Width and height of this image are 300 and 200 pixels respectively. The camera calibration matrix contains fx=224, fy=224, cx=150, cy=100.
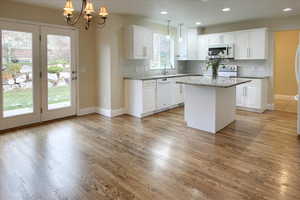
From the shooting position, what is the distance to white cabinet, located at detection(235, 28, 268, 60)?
233 inches

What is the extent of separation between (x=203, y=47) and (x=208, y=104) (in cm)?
344

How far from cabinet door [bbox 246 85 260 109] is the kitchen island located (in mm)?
1555

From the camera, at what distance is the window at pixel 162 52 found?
22.6 ft

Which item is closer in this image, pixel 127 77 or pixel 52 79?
pixel 52 79

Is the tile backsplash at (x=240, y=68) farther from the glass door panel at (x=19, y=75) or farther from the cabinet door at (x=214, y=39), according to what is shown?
the glass door panel at (x=19, y=75)

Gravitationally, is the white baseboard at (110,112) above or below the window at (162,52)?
below

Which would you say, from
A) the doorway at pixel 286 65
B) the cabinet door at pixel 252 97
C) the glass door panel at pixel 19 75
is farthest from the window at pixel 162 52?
the doorway at pixel 286 65

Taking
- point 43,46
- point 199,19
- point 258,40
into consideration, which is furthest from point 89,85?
point 258,40

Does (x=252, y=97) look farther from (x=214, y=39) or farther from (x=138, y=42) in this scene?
(x=138, y=42)

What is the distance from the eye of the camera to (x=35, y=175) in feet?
8.58

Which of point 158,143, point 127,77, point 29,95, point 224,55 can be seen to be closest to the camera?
point 158,143

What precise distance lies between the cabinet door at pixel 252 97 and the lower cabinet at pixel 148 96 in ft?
6.66

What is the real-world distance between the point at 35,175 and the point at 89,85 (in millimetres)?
3447

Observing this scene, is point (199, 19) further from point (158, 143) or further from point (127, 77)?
point (158, 143)
